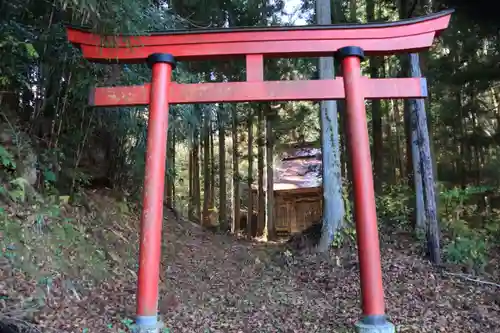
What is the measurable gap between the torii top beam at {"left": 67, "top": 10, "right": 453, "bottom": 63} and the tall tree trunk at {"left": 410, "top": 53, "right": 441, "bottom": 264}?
2828 millimetres

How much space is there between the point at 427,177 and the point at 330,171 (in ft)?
5.89

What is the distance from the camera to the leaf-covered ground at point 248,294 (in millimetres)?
4379

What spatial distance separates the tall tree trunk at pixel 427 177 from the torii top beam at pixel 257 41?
283cm

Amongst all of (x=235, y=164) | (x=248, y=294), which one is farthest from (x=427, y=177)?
(x=235, y=164)

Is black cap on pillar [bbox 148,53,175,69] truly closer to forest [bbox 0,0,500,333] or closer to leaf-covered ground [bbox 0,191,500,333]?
forest [bbox 0,0,500,333]

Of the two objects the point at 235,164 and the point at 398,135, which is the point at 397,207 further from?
the point at 398,135

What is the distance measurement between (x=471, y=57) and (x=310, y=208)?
1178cm

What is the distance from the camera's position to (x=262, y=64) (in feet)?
16.4

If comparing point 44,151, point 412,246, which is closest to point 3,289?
point 44,151

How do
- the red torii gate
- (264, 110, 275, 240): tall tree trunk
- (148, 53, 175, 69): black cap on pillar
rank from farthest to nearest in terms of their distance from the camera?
(264, 110, 275, 240): tall tree trunk
(148, 53, 175, 69): black cap on pillar
the red torii gate

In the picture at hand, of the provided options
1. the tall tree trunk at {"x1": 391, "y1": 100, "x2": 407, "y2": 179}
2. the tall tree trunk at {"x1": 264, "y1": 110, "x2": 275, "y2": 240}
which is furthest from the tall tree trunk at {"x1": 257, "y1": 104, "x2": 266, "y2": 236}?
the tall tree trunk at {"x1": 391, "y1": 100, "x2": 407, "y2": 179}

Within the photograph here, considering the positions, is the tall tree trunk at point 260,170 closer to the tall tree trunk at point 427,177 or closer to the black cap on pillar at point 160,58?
the tall tree trunk at point 427,177

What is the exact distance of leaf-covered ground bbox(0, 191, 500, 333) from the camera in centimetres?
438

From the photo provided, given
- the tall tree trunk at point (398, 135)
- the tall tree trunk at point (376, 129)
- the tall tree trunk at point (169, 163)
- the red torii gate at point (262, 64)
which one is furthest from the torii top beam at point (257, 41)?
the tall tree trunk at point (398, 135)
